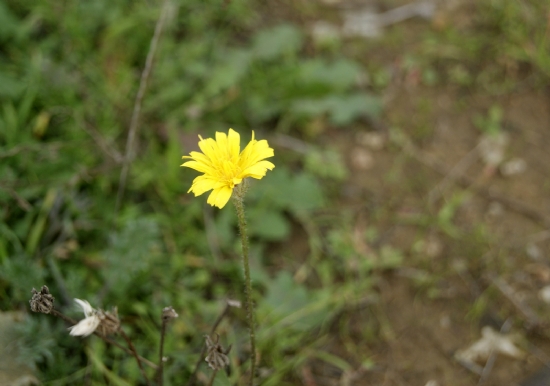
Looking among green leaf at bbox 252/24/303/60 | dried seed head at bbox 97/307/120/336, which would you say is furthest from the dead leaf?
green leaf at bbox 252/24/303/60

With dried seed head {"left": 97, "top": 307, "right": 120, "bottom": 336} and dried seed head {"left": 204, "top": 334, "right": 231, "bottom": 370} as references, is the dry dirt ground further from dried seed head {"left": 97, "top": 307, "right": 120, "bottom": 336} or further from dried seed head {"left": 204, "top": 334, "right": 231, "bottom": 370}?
dried seed head {"left": 97, "top": 307, "right": 120, "bottom": 336}

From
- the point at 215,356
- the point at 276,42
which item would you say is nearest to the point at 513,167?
the point at 276,42

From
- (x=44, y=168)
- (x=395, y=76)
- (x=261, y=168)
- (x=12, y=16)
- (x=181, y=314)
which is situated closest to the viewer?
(x=261, y=168)

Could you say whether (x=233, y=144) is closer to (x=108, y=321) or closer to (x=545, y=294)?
(x=108, y=321)

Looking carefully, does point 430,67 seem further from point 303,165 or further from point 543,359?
point 543,359

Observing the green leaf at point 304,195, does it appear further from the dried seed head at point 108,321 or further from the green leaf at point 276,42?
the dried seed head at point 108,321

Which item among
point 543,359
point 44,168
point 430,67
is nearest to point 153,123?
point 44,168

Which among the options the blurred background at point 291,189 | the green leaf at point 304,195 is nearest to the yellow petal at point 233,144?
the blurred background at point 291,189

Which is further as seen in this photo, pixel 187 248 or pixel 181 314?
pixel 187 248
